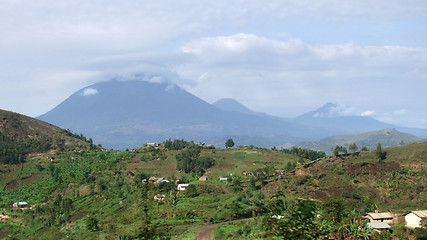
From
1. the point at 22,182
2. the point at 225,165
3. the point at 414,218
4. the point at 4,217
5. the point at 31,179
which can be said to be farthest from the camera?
the point at 225,165

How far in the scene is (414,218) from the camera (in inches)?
1858

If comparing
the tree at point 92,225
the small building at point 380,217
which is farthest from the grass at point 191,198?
the small building at point 380,217

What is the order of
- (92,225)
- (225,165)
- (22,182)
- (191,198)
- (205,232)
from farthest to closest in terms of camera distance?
(225,165) < (22,182) < (191,198) < (92,225) < (205,232)

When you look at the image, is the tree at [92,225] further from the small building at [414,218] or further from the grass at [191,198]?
the small building at [414,218]

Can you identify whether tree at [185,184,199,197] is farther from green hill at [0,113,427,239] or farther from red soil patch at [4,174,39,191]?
red soil patch at [4,174,39,191]

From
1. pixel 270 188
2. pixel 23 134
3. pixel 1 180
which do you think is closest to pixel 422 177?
pixel 270 188

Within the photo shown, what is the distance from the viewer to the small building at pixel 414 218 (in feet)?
151

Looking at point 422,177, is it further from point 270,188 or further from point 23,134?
point 23,134

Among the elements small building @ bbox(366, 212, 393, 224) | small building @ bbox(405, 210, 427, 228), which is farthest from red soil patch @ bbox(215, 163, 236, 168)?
small building @ bbox(405, 210, 427, 228)

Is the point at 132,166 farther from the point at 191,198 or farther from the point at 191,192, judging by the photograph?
the point at 191,198

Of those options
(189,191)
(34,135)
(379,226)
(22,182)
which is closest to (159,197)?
(189,191)

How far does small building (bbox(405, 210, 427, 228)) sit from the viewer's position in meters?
46.2

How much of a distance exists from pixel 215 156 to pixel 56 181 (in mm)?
37708

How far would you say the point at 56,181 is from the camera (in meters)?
86.1
